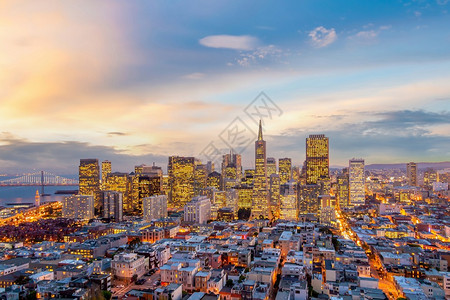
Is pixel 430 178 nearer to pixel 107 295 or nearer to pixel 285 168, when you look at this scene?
pixel 285 168

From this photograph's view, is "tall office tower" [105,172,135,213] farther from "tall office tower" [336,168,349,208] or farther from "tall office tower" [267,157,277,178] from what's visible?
"tall office tower" [336,168,349,208]

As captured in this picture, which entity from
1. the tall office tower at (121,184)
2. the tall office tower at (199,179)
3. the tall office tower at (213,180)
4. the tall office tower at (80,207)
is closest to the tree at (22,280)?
the tall office tower at (80,207)

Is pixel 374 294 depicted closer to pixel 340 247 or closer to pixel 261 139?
pixel 340 247

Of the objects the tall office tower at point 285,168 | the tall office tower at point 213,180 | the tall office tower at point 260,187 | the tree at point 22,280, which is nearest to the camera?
the tree at point 22,280

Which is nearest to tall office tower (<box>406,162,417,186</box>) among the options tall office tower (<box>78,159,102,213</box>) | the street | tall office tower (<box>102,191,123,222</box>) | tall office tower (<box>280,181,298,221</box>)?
tall office tower (<box>280,181,298,221</box>)

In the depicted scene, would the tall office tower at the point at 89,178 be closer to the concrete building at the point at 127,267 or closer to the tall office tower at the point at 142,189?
the tall office tower at the point at 142,189

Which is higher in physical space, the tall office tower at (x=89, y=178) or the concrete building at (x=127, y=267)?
the tall office tower at (x=89, y=178)

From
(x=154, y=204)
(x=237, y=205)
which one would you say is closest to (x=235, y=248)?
→ (x=154, y=204)
